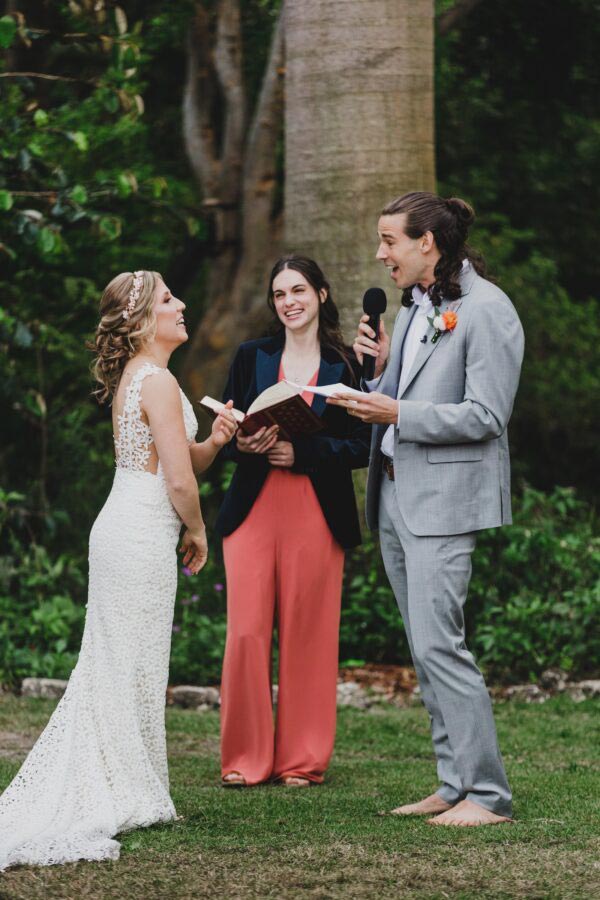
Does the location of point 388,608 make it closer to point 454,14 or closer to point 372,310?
point 372,310

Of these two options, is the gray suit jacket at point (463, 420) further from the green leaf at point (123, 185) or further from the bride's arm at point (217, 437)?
the green leaf at point (123, 185)

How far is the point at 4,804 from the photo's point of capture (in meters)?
4.91

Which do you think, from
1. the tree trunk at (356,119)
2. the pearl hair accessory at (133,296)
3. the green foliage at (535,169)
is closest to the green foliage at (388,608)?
the tree trunk at (356,119)

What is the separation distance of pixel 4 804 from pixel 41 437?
557 cm

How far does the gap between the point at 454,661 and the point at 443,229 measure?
1.66 m

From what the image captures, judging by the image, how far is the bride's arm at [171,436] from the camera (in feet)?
17.0

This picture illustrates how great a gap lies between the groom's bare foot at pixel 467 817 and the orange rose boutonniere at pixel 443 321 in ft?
5.87

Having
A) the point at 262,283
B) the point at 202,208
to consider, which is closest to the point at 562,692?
the point at 262,283

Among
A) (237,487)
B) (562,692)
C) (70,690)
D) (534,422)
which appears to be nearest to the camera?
(70,690)

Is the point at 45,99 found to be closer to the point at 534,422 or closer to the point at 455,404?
the point at 534,422

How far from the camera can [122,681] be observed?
516 centimetres

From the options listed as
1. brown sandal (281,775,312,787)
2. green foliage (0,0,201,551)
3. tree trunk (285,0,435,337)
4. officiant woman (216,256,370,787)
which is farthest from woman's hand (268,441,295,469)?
tree trunk (285,0,435,337)

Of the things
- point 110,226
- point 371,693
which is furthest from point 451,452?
point 110,226

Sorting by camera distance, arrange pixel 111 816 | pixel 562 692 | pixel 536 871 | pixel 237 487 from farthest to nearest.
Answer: pixel 562 692
pixel 237 487
pixel 111 816
pixel 536 871
